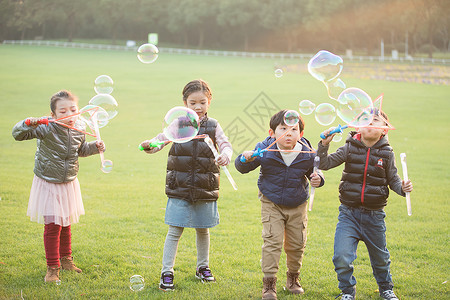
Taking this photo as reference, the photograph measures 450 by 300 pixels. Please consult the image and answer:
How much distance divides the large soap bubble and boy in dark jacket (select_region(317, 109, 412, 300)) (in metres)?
0.10

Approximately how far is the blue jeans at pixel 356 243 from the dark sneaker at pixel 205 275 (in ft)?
3.89

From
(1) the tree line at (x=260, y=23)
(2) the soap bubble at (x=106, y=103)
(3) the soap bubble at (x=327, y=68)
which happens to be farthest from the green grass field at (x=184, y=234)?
(1) the tree line at (x=260, y=23)

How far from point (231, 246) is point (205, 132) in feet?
5.65

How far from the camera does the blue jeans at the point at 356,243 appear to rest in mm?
4285

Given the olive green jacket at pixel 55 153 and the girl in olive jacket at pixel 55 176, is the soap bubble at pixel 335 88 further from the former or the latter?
the olive green jacket at pixel 55 153

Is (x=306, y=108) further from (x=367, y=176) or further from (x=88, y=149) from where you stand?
(x=88, y=149)

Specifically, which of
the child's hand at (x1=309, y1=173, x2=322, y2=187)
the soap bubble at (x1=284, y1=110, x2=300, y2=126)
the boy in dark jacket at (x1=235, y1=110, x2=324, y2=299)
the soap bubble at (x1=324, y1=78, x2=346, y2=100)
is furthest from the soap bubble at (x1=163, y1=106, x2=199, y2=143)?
the soap bubble at (x1=324, y1=78, x2=346, y2=100)

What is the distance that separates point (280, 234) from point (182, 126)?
127 cm

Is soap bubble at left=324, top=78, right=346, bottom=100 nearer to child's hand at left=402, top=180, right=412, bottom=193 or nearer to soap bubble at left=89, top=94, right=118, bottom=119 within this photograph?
child's hand at left=402, top=180, right=412, bottom=193

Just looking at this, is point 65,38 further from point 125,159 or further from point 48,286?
point 48,286

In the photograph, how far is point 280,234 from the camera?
443 centimetres

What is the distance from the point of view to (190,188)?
4652mm

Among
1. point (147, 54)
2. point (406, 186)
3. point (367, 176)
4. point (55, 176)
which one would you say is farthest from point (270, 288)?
point (147, 54)

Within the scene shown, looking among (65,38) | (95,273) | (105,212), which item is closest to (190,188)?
(95,273)
